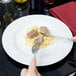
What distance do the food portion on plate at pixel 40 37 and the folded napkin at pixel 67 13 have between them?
0.38ft

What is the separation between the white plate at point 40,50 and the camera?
0.75 metres

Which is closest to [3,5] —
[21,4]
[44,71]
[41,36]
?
[21,4]

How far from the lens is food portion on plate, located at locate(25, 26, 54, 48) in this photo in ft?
2.63

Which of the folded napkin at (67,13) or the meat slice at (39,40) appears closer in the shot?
the meat slice at (39,40)

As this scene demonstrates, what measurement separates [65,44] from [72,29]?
0.38 ft

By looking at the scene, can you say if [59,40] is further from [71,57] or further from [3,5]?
[3,5]

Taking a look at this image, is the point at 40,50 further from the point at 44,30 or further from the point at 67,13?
the point at 67,13

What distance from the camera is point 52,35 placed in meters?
0.84

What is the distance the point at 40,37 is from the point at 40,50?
6 centimetres

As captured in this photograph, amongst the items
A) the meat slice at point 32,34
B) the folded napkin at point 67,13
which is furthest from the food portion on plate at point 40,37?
the folded napkin at point 67,13

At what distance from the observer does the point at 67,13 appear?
956 mm

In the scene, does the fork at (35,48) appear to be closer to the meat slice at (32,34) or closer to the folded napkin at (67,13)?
the meat slice at (32,34)

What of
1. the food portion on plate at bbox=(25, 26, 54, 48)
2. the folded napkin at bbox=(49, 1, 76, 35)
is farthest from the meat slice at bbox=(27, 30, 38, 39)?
the folded napkin at bbox=(49, 1, 76, 35)

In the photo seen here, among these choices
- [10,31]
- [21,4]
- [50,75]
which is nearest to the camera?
[50,75]
